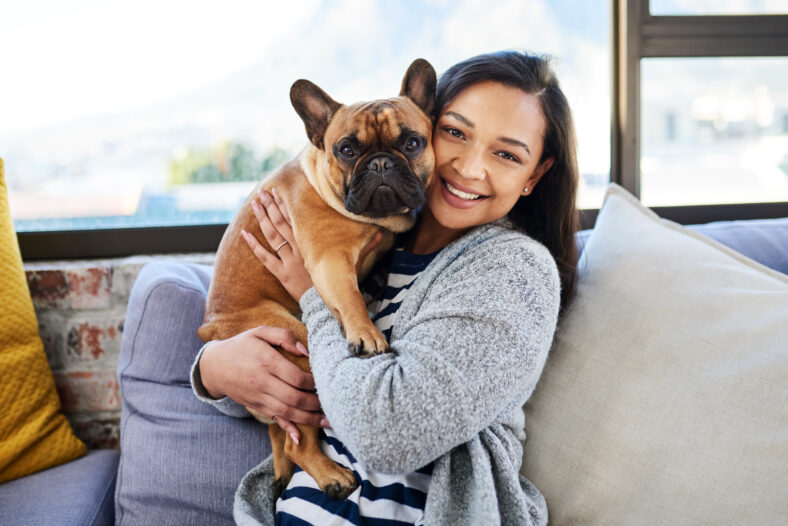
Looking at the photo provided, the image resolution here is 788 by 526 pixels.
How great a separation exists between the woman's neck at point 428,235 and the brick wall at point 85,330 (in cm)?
90

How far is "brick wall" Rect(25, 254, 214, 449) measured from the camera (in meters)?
1.74

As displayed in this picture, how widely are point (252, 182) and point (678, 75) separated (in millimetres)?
1504

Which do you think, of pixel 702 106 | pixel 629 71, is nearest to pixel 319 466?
pixel 629 71

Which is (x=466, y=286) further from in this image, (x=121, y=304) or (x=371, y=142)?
(x=121, y=304)

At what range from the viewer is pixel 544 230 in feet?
4.45

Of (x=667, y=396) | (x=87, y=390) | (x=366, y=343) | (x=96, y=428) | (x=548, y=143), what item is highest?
A: (x=548, y=143)

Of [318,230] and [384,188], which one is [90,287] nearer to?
[318,230]

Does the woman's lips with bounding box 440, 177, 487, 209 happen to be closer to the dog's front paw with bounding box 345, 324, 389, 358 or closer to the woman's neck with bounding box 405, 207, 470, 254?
the woman's neck with bounding box 405, 207, 470, 254

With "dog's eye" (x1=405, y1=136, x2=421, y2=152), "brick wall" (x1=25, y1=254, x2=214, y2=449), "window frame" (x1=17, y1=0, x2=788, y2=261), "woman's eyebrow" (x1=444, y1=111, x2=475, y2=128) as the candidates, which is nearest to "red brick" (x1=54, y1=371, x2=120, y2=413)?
"brick wall" (x1=25, y1=254, x2=214, y2=449)

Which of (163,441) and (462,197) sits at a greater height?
(462,197)

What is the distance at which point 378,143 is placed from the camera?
126cm

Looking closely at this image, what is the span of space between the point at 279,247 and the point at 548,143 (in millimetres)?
632

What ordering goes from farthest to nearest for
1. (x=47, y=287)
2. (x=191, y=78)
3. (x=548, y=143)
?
(x=191, y=78)
(x=47, y=287)
(x=548, y=143)

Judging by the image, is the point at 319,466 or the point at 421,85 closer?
the point at 319,466
